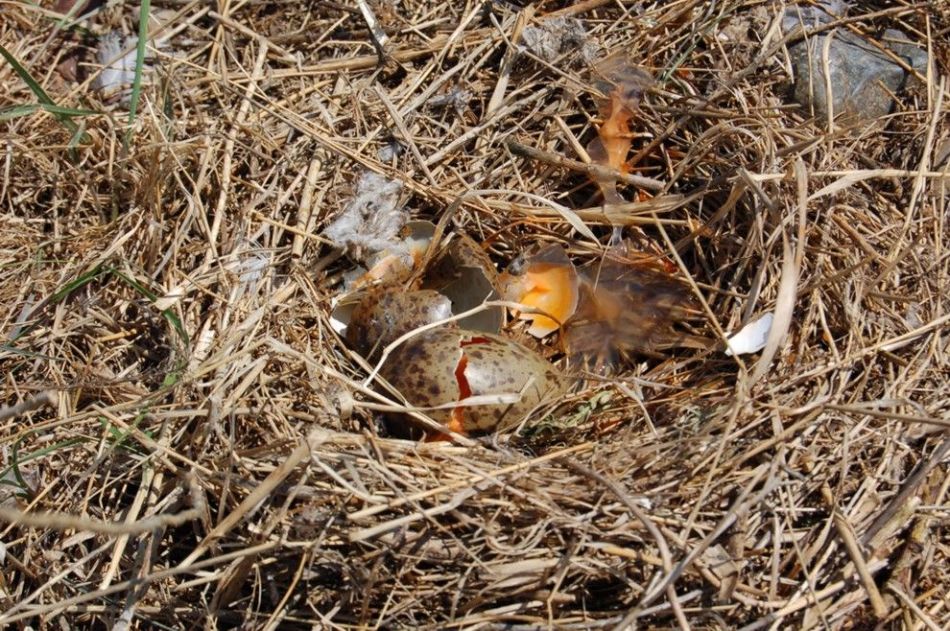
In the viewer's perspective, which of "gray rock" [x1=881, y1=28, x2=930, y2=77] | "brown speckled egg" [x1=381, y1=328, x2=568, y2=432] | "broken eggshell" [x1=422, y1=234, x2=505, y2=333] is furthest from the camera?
"gray rock" [x1=881, y1=28, x2=930, y2=77]

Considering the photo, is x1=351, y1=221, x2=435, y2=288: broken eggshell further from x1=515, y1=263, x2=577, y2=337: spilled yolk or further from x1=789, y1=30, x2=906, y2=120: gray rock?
x1=789, y1=30, x2=906, y2=120: gray rock

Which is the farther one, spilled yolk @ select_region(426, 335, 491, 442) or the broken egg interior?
the broken egg interior

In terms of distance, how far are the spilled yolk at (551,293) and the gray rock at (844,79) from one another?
92cm

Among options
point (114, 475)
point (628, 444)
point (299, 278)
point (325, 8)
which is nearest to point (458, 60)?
point (325, 8)

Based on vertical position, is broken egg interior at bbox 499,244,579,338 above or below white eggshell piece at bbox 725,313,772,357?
below

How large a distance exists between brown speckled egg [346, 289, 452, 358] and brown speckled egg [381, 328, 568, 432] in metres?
0.05

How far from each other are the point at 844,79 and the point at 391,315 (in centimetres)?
159

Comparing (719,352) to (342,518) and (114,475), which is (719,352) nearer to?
(342,518)

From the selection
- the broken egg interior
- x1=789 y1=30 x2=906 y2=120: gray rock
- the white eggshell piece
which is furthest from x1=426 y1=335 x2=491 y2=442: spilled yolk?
x1=789 y1=30 x2=906 y2=120: gray rock

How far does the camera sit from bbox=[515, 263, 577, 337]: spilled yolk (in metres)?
2.88

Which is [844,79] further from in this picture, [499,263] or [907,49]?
[499,263]

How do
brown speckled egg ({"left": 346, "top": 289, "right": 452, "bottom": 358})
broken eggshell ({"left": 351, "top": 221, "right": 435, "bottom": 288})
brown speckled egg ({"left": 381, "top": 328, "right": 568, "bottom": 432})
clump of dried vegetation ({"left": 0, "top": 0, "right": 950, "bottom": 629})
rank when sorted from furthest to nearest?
broken eggshell ({"left": 351, "top": 221, "right": 435, "bottom": 288})
brown speckled egg ({"left": 346, "top": 289, "right": 452, "bottom": 358})
brown speckled egg ({"left": 381, "top": 328, "right": 568, "bottom": 432})
clump of dried vegetation ({"left": 0, "top": 0, "right": 950, "bottom": 629})

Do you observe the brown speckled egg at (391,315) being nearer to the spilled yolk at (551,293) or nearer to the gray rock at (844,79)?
Answer: the spilled yolk at (551,293)

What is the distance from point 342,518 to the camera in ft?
7.17
